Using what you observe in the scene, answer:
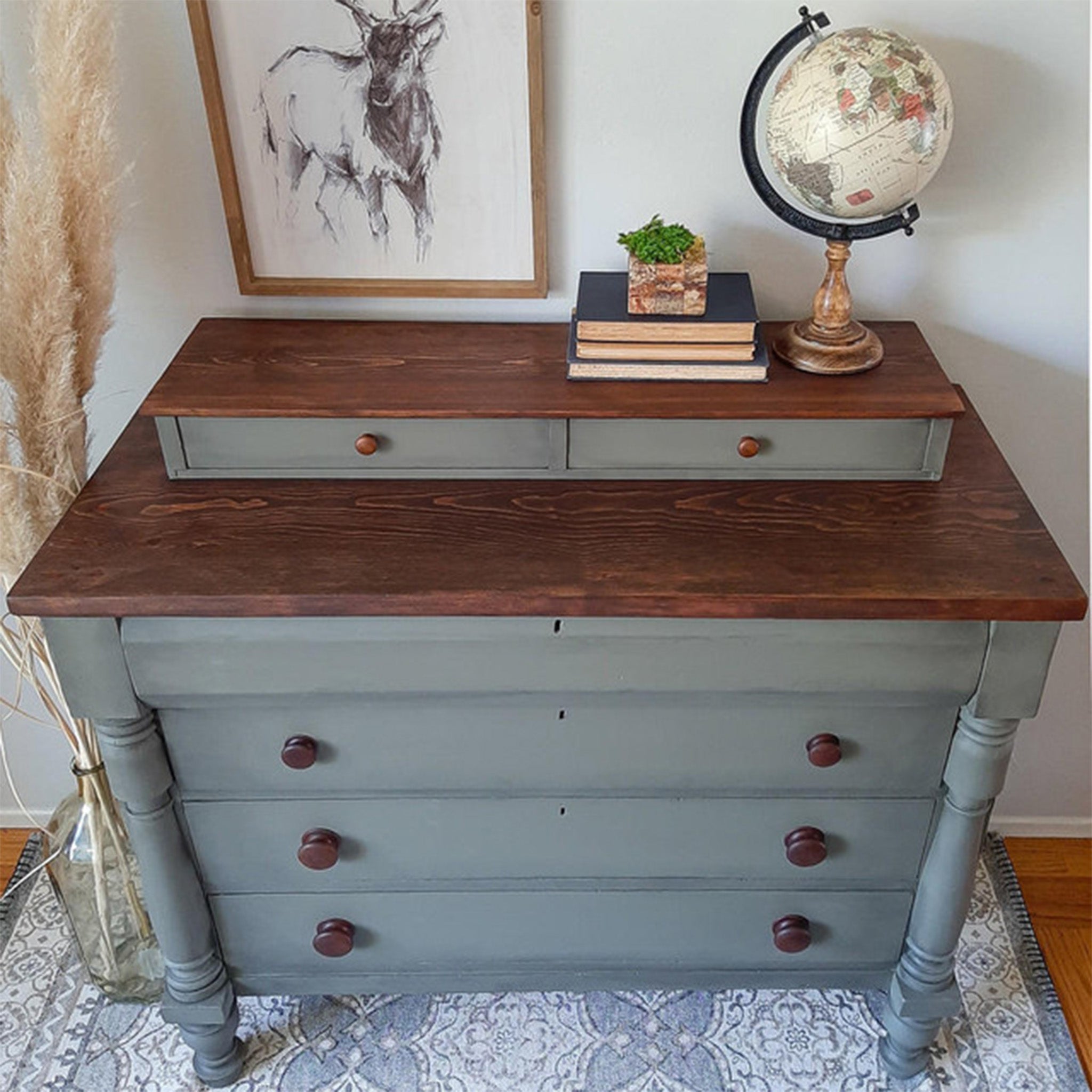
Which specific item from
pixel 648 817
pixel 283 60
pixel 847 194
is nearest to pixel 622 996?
pixel 648 817

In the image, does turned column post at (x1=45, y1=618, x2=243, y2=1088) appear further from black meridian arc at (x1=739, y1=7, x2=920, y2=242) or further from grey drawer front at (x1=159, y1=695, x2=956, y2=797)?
black meridian arc at (x1=739, y1=7, x2=920, y2=242)

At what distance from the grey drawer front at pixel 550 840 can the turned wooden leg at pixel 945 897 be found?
4 cm

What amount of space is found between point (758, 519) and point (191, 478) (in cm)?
74

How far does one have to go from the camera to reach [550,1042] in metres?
1.84

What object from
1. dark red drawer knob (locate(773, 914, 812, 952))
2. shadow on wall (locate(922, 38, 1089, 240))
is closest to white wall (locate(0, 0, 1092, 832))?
shadow on wall (locate(922, 38, 1089, 240))

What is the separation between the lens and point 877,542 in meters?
1.39

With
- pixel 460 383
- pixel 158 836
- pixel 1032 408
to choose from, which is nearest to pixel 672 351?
pixel 460 383

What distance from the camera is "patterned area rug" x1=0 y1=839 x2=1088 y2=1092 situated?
179 centimetres

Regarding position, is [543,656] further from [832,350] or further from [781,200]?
[781,200]

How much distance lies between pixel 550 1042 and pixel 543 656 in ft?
2.65

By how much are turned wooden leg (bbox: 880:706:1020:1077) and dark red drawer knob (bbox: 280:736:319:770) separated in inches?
31.9

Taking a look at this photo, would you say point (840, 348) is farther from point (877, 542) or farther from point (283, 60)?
point (283, 60)

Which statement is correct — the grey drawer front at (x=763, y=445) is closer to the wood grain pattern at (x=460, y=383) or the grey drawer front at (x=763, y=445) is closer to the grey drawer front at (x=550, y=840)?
the wood grain pattern at (x=460, y=383)

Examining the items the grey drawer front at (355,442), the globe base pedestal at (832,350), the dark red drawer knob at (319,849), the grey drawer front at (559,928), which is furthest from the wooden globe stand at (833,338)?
the dark red drawer knob at (319,849)
